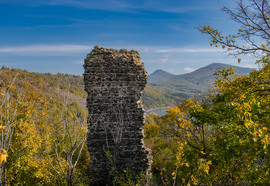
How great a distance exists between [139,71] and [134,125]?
222 cm

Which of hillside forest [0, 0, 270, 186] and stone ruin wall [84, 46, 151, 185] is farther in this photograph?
stone ruin wall [84, 46, 151, 185]

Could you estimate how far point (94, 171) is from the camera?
Result: 24.8 feet

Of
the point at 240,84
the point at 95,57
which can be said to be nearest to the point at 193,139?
the point at 240,84

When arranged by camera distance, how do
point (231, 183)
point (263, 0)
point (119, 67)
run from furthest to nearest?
point (119, 67) → point (231, 183) → point (263, 0)

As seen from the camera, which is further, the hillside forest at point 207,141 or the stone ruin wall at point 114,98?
the stone ruin wall at point 114,98

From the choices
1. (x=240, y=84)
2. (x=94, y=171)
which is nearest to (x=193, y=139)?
(x=240, y=84)

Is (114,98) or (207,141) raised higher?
(114,98)

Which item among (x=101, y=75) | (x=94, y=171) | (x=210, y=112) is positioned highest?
(x=101, y=75)

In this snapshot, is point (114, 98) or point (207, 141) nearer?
point (114, 98)

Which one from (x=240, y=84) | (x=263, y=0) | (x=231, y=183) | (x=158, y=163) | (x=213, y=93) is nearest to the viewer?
(x=263, y=0)

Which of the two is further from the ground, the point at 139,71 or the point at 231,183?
the point at 139,71

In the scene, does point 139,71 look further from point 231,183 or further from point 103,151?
point 231,183

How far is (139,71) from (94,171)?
461 centimetres

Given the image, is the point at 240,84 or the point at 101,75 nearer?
the point at 240,84
